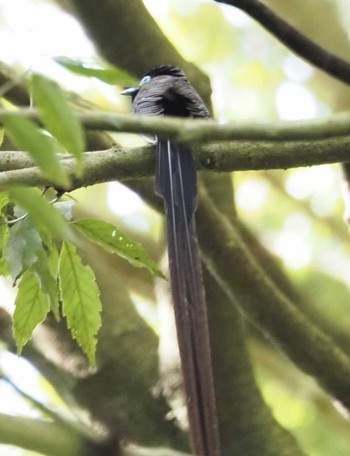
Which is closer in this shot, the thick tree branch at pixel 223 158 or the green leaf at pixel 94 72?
the green leaf at pixel 94 72

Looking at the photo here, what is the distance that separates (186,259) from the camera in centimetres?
106

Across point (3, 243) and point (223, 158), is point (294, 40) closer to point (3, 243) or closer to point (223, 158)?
point (223, 158)

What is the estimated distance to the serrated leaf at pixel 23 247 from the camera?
873 millimetres

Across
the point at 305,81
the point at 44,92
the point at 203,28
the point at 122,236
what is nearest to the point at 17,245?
the point at 122,236

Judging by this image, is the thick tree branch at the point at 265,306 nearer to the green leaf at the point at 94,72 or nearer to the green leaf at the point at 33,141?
the green leaf at the point at 94,72

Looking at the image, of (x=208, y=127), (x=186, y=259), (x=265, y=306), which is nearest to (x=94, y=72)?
(x=208, y=127)

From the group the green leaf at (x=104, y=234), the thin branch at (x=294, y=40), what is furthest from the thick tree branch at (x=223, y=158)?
the thin branch at (x=294, y=40)

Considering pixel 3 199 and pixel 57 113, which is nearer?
pixel 57 113

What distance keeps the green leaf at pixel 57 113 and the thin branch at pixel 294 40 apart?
71 cm

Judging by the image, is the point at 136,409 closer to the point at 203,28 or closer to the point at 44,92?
the point at 44,92

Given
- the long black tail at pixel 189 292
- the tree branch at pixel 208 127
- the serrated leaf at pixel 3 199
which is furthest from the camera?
the serrated leaf at pixel 3 199

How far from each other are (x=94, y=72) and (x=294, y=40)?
0.65 metres

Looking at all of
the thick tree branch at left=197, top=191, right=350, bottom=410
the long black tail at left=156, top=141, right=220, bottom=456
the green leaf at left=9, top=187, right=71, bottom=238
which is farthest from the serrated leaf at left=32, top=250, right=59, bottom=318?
the thick tree branch at left=197, top=191, right=350, bottom=410

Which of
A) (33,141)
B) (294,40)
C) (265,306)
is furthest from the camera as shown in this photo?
(265,306)
